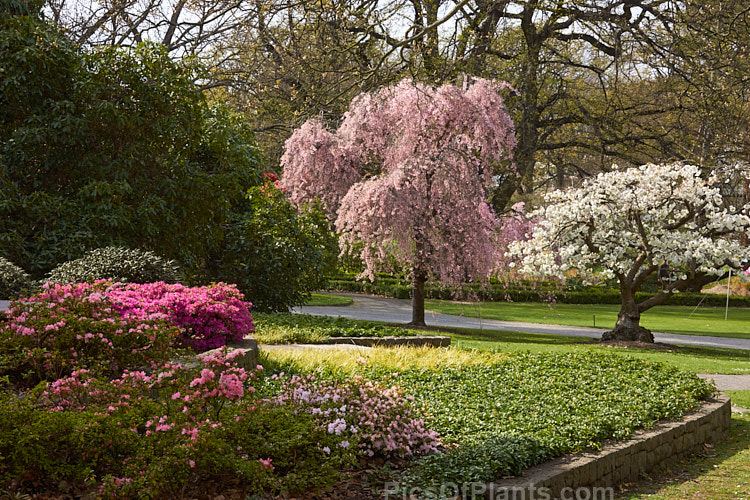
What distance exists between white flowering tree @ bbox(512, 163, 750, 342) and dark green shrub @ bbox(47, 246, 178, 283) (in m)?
8.03

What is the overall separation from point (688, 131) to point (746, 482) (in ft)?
47.9

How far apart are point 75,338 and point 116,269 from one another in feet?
12.1

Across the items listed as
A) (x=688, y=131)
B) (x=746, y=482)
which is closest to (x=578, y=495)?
(x=746, y=482)

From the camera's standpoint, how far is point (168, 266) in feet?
31.5

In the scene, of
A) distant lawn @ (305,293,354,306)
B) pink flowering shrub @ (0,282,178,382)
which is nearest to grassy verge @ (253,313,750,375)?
pink flowering shrub @ (0,282,178,382)

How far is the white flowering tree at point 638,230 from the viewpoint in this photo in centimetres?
1378

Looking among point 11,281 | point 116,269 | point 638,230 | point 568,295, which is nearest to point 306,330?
point 116,269

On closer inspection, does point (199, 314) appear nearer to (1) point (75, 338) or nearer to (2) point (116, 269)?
(1) point (75, 338)

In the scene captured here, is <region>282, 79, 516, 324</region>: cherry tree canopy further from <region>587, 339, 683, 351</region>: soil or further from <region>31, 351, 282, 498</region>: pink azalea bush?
<region>31, 351, 282, 498</region>: pink azalea bush

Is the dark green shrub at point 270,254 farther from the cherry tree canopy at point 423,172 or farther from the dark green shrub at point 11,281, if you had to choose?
the dark green shrub at point 11,281

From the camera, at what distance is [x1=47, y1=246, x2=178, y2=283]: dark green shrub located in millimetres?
8961

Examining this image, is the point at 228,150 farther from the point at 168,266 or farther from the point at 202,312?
the point at 202,312

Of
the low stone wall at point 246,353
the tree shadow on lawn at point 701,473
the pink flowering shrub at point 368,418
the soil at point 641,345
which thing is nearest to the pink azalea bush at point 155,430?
the pink flowering shrub at point 368,418

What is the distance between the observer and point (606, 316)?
22.3 m
